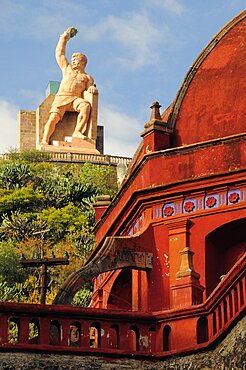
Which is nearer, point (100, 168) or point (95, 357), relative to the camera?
point (95, 357)

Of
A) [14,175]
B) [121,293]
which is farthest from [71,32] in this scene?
[121,293]

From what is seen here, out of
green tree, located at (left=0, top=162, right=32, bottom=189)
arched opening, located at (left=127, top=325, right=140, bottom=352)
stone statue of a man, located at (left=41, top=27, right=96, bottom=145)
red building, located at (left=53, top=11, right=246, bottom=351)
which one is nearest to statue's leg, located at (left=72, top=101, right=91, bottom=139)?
stone statue of a man, located at (left=41, top=27, right=96, bottom=145)

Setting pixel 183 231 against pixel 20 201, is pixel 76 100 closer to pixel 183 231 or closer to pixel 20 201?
pixel 20 201

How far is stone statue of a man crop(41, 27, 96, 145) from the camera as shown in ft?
262

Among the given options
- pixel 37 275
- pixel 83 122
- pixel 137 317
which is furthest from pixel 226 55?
pixel 83 122

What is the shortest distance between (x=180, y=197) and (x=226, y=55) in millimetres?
3183

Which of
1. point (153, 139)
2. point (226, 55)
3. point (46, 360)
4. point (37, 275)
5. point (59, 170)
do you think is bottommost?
point (46, 360)

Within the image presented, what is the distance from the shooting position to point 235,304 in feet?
67.3

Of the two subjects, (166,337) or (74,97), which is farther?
(74,97)

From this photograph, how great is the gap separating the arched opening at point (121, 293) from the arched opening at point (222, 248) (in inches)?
99.6

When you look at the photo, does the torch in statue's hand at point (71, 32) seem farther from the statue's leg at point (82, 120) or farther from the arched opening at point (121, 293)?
the arched opening at point (121, 293)

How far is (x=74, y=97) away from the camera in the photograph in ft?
264

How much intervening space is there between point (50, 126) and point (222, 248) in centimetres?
5697

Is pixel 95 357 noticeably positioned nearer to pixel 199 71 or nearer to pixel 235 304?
pixel 235 304
